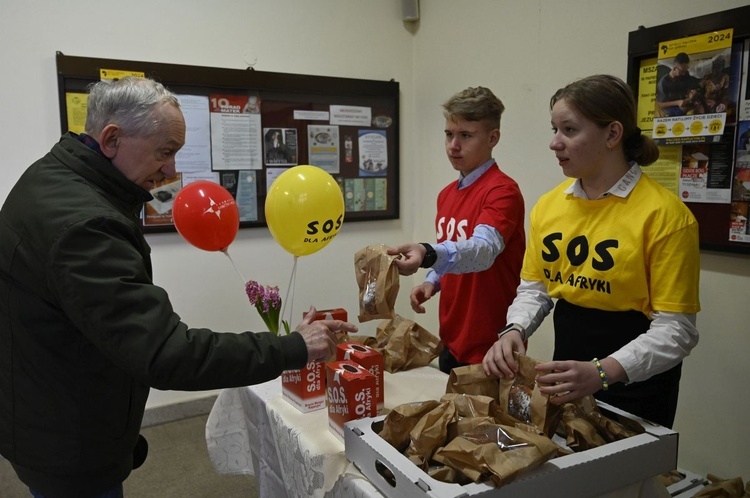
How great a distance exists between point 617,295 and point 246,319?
2417mm

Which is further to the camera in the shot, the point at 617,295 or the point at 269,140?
the point at 269,140

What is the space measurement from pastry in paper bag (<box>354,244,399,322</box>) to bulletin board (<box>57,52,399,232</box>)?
1.84m

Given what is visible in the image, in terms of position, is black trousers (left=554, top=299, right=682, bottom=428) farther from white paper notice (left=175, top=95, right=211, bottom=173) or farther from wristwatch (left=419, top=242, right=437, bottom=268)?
white paper notice (left=175, top=95, right=211, bottom=173)

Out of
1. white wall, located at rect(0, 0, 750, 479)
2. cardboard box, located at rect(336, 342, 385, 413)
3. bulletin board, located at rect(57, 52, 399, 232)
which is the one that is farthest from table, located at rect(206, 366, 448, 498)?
bulletin board, located at rect(57, 52, 399, 232)

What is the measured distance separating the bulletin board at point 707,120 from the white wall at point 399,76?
0.10 meters

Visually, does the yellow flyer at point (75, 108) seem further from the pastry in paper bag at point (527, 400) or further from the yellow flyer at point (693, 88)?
the yellow flyer at point (693, 88)

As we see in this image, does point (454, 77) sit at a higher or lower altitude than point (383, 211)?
higher

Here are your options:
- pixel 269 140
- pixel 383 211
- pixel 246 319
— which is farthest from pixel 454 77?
pixel 246 319

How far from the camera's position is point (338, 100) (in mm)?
3492

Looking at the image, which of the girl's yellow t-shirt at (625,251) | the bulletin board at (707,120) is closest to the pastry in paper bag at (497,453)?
the girl's yellow t-shirt at (625,251)

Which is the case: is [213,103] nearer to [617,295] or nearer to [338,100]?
[338,100]

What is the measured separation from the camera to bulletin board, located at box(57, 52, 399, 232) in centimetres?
294

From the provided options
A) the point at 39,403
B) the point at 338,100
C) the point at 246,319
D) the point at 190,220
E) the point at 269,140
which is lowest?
the point at 246,319

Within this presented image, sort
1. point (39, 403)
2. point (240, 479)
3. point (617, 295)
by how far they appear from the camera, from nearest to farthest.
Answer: point (39, 403), point (617, 295), point (240, 479)
